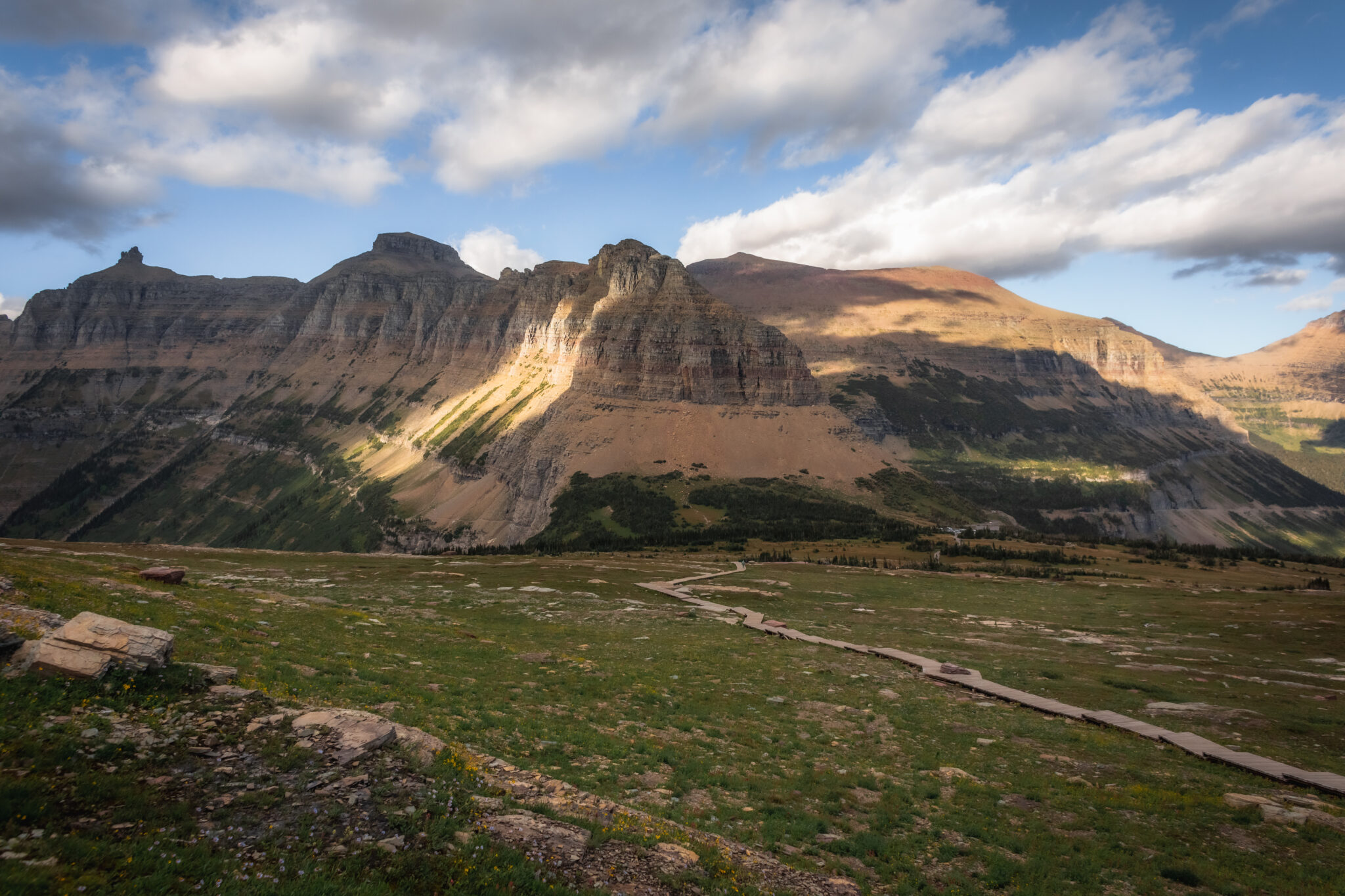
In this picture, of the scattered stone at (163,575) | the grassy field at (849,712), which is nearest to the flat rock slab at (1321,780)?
the grassy field at (849,712)

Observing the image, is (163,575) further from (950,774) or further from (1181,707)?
(1181,707)

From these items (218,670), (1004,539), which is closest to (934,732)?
(218,670)

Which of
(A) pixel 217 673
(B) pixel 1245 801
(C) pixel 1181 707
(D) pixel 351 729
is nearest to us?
(D) pixel 351 729

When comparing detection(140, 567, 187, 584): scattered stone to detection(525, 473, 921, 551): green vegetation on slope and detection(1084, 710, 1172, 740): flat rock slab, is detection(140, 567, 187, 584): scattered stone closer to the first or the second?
detection(1084, 710, 1172, 740): flat rock slab

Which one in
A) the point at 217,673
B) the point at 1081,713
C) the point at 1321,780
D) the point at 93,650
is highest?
the point at 93,650

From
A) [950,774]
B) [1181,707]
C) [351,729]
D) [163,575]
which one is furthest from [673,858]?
[163,575]

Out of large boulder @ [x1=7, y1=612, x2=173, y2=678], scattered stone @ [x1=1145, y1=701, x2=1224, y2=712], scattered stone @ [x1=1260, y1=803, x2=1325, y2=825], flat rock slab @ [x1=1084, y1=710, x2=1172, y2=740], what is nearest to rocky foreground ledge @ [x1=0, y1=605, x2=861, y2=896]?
large boulder @ [x1=7, y1=612, x2=173, y2=678]

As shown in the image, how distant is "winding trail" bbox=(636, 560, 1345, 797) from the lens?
72.7 feet

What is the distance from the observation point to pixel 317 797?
13062 millimetres

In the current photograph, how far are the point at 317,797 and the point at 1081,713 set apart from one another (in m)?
30.8

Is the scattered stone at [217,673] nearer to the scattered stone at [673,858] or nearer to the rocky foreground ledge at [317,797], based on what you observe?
the rocky foreground ledge at [317,797]

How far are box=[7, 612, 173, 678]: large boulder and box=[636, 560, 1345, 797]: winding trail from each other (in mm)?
34073

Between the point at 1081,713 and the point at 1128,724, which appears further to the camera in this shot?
the point at 1081,713

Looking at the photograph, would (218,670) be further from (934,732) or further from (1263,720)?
(1263,720)
